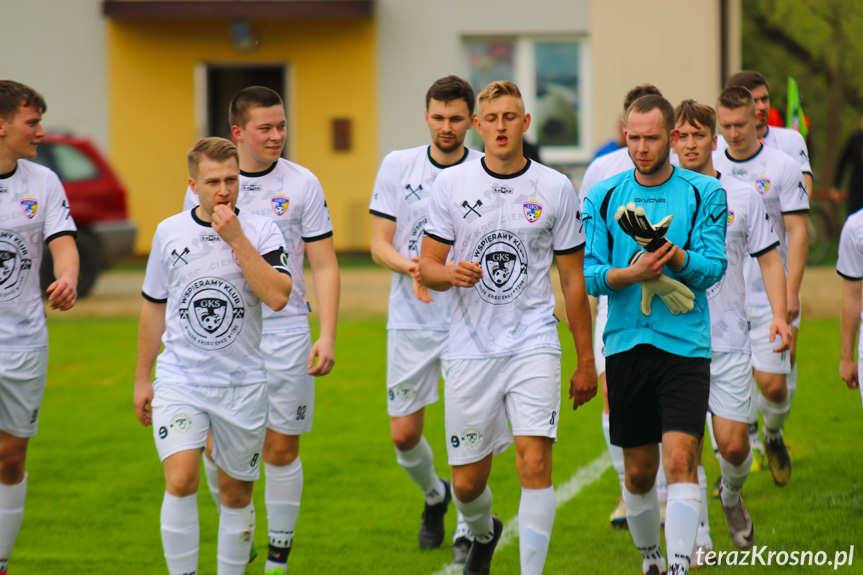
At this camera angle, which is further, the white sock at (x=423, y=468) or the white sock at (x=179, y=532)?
the white sock at (x=423, y=468)

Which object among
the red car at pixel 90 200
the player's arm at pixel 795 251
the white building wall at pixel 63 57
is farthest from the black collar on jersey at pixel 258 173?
the white building wall at pixel 63 57

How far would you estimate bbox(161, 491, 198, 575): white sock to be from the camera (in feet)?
15.0

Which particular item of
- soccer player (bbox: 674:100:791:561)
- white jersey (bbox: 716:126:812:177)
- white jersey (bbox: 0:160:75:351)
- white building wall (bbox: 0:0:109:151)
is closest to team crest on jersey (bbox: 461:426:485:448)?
soccer player (bbox: 674:100:791:561)

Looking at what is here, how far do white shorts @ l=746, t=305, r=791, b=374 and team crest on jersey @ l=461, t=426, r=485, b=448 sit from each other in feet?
7.73

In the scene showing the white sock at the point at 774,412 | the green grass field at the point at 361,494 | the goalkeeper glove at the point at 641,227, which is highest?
the goalkeeper glove at the point at 641,227

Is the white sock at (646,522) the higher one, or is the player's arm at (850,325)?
the player's arm at (850,325)

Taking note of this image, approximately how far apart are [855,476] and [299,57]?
51.1 feet

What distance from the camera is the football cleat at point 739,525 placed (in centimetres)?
580

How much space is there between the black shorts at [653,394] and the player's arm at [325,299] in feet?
4.56

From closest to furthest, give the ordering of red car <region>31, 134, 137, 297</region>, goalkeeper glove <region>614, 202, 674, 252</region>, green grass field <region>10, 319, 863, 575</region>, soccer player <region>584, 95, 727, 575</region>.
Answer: goalkeeper glove <region>614, 202, 674, 252</region> < soccer player <region>584, 95, 727, 575</region> < green grass field <region>10, 319, 863, 575</region> < red car <region>31, 134, 137, 297</region>

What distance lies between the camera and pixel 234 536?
16.3 feet

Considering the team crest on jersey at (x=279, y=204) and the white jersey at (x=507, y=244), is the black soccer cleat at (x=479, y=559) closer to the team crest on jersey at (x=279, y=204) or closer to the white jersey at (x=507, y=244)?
the white jersey at (x=507, y=244)

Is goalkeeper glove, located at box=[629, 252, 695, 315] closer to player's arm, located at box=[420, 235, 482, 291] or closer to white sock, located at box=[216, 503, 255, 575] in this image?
player's arm, located at box=[420, 235, 482, 291]

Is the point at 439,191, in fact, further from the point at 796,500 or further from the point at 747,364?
the point at 796,500
